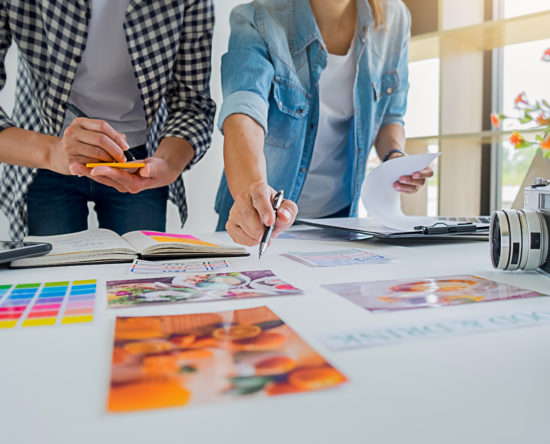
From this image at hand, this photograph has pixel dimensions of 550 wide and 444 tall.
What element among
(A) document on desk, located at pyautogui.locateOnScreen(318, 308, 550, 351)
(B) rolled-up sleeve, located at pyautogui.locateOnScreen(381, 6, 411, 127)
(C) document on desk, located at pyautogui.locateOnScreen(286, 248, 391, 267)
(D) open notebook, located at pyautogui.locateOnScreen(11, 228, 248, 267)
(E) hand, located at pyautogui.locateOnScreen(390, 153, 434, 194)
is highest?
(B) rolled-up sleeve, located at pyautogui.locateOnScreen(381, 6, 411, 127)

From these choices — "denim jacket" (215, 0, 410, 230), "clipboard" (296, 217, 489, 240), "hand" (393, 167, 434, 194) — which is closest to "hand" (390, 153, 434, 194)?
"hand" (393, 167, 434, 194)

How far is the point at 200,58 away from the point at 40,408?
3.46 feet

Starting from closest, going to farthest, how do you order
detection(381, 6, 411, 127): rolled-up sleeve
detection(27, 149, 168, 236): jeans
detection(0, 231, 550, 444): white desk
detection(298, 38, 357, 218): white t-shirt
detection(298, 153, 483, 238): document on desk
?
detection(0, 231, 550, 444): white desk < detection(298, 153, 483, 238): document on desk < detection(27, 149, 168, 236): jeans < detection(298, 38, 357, 218): white t-shirt < detection(381, 6, 411, 127): rolled-up sleeve

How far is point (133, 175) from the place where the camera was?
97 cm

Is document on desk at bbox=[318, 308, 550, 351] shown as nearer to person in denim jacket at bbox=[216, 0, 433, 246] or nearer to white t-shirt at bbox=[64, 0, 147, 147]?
person in denim jacket at bbox=[216, 0, 433, 246]

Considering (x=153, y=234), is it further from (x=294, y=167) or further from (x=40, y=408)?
(x=40, y=408)

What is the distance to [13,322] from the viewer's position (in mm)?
450

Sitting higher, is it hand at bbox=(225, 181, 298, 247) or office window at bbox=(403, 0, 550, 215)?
office window at bbox=(403, 0, 550, 215)

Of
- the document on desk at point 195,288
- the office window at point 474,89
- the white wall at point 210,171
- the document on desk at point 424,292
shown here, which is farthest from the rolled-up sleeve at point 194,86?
the office window at point 474,89

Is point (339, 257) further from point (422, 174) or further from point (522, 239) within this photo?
point (422, 174)

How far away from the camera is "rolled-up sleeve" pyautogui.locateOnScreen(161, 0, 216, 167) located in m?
1.16

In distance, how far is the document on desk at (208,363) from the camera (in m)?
0.30

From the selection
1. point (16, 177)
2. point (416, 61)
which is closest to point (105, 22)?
point (16, 177)

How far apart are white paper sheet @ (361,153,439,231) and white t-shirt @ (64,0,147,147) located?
637mm
